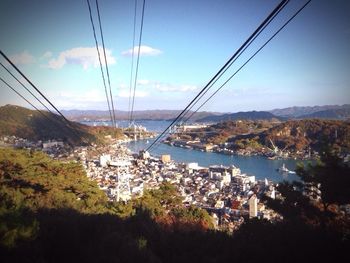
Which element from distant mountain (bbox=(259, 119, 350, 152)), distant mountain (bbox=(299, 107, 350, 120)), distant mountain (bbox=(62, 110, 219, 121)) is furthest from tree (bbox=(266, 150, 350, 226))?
distant mountain (bbox=(62, 110, 219, 121))

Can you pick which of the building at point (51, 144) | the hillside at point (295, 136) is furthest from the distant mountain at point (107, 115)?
the building at point (51, 144)

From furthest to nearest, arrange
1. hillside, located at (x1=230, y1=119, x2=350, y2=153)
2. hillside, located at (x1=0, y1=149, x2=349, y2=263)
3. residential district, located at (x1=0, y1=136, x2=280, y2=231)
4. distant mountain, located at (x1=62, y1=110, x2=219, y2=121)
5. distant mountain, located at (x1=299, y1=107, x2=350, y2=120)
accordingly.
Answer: distant mountain, located at (x1=62, y1=110, x2=219, y2=121) → distant mountain, located at (x1=299, y1=107, x2=350, y2=120) → hillside, located at (x1=230, y1=119, x2=350, y2=153) → residential district, located at (x1=0, y1=136, x2=280, y2=231) → hillside, located at (x1=0, y1=149, x2=349, y2=263)

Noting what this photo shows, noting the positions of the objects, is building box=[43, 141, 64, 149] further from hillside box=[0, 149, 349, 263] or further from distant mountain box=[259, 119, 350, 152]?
distant mountain box=[259, 119, 350, 152]

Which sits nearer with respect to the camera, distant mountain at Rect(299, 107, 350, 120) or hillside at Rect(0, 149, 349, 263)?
hillside at Rect(0, 149, 349, 263)

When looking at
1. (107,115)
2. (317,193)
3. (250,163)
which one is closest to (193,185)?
(317,193)

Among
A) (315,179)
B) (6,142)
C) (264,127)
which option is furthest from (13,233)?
(264,127)

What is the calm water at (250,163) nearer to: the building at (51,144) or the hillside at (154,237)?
the building at (51,144)

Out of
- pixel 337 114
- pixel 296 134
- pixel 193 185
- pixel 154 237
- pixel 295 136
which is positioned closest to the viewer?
pixel 154 237

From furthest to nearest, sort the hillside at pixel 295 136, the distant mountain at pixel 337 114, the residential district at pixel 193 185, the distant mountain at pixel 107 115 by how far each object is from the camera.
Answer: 1. the distant mountain at pixel 107 115
2. the distant mountain at pixel 337 114
3. the hillside at pixel 295 136
4. the residential district at pixel 193 185

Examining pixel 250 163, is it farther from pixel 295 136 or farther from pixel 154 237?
pixel 154 237
